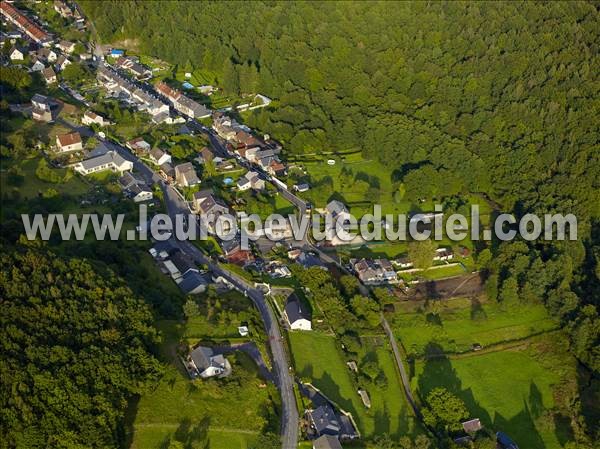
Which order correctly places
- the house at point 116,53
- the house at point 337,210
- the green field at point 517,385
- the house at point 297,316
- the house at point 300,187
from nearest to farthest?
the green field at point 517,385 < the house at point 297,316 < the house at point 337,210 < the house at point 300,187 < the house at point 116,53

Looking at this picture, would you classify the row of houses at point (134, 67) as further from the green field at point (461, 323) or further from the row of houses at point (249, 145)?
the green field at point (461, 323)

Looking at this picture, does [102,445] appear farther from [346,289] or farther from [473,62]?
[473,62]

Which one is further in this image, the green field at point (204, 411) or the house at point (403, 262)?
the house at point (403, 262)

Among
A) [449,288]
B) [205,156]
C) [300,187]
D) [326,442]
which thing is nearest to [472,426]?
[326,442]

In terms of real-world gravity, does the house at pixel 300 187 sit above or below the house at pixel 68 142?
below

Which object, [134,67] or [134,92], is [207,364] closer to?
[134,92]

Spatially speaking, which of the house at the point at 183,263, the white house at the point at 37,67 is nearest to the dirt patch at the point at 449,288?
the house at the point at 183,263
